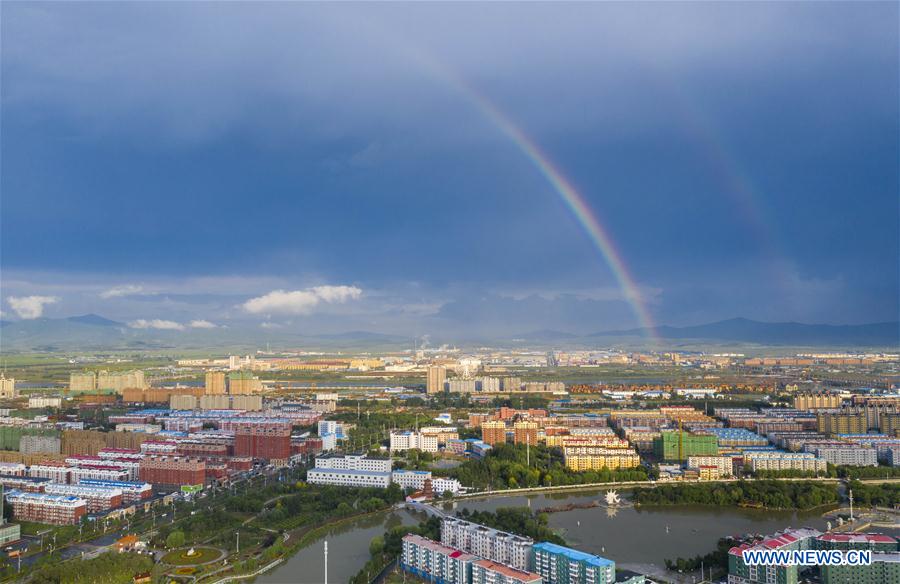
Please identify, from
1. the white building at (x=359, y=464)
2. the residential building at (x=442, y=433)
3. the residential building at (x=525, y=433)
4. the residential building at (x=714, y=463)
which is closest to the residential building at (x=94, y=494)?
the white building at (x=359, y=464)

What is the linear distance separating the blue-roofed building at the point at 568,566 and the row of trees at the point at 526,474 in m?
3.65

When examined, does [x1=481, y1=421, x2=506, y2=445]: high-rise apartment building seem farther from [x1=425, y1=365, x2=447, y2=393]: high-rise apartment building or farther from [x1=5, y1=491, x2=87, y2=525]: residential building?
[x1=425, y1=365, x2=447, y2=393]: high-rise apartment building

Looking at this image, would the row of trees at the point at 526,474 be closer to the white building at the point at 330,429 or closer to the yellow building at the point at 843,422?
the white building at the point at 330,429

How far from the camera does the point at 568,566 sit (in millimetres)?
5395

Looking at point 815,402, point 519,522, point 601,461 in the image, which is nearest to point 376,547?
point 519,522

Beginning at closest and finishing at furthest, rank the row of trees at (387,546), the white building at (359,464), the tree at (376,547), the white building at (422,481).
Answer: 1. the row of trees at (387,546)
2. the tree at (376,547)
3. the white building at (422,481)
4. the white building at (359,464)

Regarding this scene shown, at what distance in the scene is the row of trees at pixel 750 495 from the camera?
27.0ft

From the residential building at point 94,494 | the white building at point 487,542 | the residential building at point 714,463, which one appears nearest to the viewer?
the white building at point 487,542

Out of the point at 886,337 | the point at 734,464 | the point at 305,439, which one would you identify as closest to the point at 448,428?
the point at 305,439

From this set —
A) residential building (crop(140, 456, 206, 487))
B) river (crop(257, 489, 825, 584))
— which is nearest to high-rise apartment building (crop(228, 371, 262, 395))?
residential building (crop(140, 456, 206, 487))

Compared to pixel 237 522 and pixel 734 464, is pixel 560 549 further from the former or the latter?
pixel 734 464

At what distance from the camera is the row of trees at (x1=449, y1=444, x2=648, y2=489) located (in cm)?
940

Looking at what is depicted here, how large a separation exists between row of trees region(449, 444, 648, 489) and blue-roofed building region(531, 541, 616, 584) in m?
3.65

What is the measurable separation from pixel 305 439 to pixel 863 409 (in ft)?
32.2
